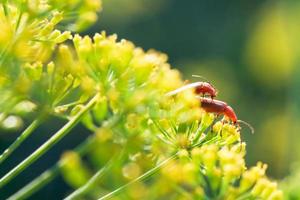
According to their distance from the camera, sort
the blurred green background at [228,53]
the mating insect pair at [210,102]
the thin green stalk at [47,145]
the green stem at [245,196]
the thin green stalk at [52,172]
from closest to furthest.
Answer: the thin green stalk at [52,172], the thin green stalk at [47,145], the green stem at [245,196], the mating insect pair at [210,102], the blurred green background at [228,53]

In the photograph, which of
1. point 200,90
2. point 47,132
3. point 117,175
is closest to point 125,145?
point 117,175

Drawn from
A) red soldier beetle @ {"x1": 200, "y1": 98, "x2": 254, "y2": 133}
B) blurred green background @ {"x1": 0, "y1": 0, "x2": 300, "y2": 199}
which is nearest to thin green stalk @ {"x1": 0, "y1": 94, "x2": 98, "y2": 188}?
red soldier beetle @ {"x1": 200, "y1": 98, "x2": 254, "y2": 133}

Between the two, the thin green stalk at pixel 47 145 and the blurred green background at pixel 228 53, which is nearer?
the thin green stalk at pixel 47 145

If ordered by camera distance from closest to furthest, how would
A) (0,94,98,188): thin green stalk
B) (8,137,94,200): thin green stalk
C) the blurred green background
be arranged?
(8,137,94,200): thin green stalk < (0,94,98,188): thin green stalk < the blurred green background

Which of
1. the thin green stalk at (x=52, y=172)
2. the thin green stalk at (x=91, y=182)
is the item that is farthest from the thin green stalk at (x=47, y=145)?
the thin green stalk at (x=91, y=182)

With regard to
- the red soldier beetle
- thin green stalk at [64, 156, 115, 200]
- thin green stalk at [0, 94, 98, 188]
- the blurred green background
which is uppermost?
the blurred green background

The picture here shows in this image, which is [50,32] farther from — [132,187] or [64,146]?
[64,146]

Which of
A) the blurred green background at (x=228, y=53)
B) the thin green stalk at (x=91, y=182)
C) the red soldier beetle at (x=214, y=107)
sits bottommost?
the thin green stalk at (x=91, y=182)

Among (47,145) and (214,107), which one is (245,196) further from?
(47,145)

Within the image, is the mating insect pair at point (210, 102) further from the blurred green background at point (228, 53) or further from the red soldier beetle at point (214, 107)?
the blurred green background at point (228, 53)

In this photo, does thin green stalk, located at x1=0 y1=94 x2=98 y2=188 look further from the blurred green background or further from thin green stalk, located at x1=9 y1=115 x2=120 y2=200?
the blurred green background
